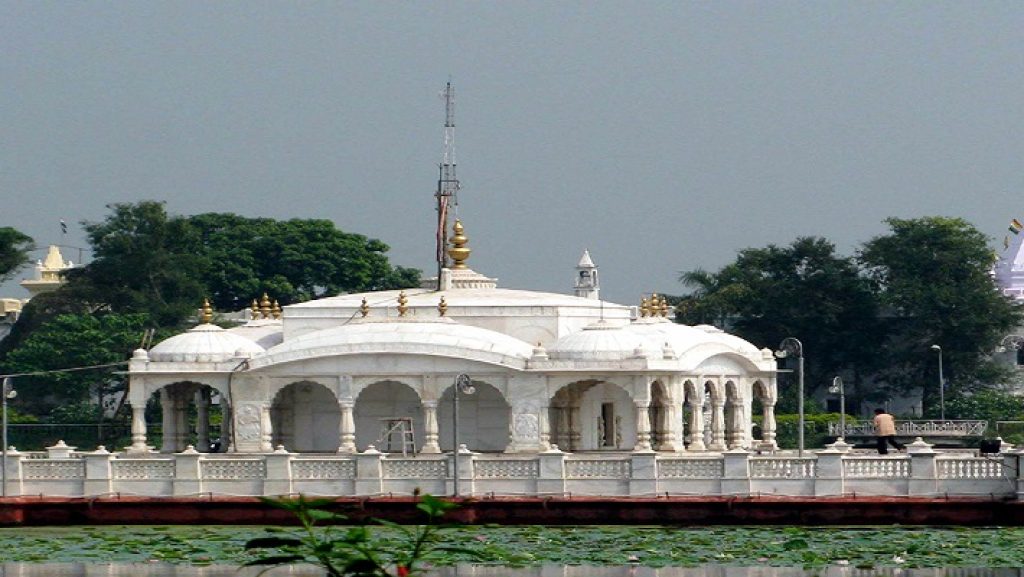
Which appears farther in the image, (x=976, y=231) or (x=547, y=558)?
(x=976, y=231)

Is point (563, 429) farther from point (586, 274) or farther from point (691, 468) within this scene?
point (586, 274)

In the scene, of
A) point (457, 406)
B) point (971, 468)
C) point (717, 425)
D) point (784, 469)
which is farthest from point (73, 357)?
point (971, 468)

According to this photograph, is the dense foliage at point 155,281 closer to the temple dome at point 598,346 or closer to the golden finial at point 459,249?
the golden finial at point 459,249

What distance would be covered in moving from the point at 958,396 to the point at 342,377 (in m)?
41.2

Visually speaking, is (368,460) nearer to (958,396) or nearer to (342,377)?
(342,377)

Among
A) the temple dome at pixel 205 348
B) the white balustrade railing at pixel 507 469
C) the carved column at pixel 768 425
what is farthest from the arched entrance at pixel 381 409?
the carved column at pixel 768 425

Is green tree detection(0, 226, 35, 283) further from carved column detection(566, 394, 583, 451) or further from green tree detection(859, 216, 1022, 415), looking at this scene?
carved column detection(566, 394, 583, 451)

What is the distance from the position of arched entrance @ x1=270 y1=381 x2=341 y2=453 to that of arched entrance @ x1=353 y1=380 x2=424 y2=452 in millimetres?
617

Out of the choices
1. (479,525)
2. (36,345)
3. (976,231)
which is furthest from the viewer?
(976,231)

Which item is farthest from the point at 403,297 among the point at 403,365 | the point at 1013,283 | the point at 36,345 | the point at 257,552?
the point at 1013,283

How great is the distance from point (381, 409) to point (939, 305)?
41.6 m

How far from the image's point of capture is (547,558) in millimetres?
42375

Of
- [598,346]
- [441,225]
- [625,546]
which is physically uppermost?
[441,225]

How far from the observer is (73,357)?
8925cm
